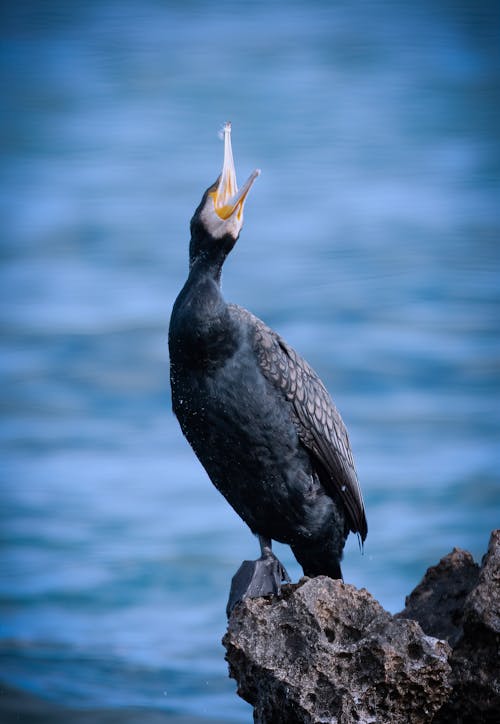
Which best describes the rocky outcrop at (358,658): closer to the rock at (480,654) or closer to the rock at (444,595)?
the rock at (480,654)

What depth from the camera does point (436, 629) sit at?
3814 millimetres

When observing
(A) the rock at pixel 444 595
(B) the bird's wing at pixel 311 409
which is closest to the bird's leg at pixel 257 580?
(B) the bird's wing at pixel 311 409

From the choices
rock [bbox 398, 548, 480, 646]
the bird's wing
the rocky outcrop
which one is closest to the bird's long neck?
the bird's wing

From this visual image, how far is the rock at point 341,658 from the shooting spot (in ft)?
10.7

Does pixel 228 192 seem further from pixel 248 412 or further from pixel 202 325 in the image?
pixel 248 412

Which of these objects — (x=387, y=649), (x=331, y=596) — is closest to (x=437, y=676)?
(x=387, y=649)

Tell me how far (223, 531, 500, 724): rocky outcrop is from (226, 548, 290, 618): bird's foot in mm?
268

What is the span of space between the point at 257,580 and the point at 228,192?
140 centimetres

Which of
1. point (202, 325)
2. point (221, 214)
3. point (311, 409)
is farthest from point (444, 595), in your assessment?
point (221, 214)

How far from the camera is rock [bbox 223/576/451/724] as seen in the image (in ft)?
10.7

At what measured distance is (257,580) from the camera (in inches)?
150

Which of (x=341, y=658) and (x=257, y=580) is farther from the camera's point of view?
(x=257, y=580)

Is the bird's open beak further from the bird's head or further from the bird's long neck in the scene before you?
the bird's long neck

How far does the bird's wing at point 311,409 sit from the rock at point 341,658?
0.73m
